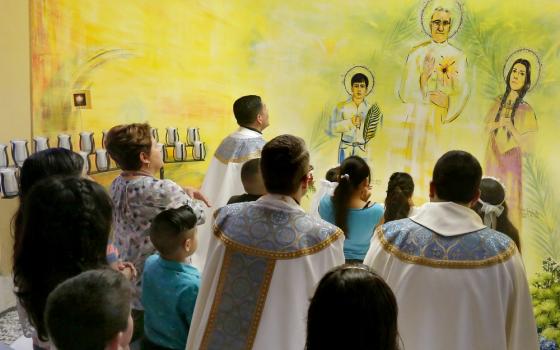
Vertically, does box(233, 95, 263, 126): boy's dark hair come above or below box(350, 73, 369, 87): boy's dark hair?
below

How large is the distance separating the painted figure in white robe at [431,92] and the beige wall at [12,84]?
3548mm

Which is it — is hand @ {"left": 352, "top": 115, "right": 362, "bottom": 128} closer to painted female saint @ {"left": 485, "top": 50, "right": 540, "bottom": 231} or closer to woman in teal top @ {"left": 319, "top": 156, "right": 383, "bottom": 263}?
painted female saint @ {"left": 485, "top": 50, "right": 540, "bottom": 231}

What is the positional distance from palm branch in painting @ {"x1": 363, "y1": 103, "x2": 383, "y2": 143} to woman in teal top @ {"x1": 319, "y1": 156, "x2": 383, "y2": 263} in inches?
118

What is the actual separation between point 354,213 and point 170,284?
1348 mm

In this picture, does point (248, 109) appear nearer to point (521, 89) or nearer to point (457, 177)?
point (521, 89)

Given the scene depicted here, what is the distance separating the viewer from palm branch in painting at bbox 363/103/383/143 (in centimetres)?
689

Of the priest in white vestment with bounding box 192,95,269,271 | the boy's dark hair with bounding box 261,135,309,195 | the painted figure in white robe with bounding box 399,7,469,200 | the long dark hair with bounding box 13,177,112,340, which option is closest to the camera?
the long dark hair with bounding box 13,177,112,340

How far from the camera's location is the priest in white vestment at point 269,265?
9.04ft

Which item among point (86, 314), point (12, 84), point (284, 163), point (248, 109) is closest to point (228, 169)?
point (248, 109)

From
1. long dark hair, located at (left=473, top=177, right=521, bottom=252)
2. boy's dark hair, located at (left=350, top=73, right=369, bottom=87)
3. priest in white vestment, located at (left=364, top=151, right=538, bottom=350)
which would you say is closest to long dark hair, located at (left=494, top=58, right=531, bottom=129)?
boy's dark hair, located at (left=350, top=73, right=369, bottom=87)

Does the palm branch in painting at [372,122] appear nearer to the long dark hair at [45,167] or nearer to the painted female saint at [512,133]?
the painted female saint at [512,133]

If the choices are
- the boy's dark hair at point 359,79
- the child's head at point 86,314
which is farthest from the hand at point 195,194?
the boy's dark hair at point 359,79

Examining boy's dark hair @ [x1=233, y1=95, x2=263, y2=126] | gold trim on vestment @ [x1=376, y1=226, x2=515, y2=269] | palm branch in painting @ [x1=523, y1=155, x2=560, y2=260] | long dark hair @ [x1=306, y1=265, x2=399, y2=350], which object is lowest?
palm branch in painting @ [x1=523, y1=155, x2=560, y2=260]

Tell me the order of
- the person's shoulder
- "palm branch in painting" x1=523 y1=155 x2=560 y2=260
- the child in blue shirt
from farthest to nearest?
"palm branch in painting" x1=523 y1=155 x2=560 y2=260, the person's shoulder, the child in blue shirt
